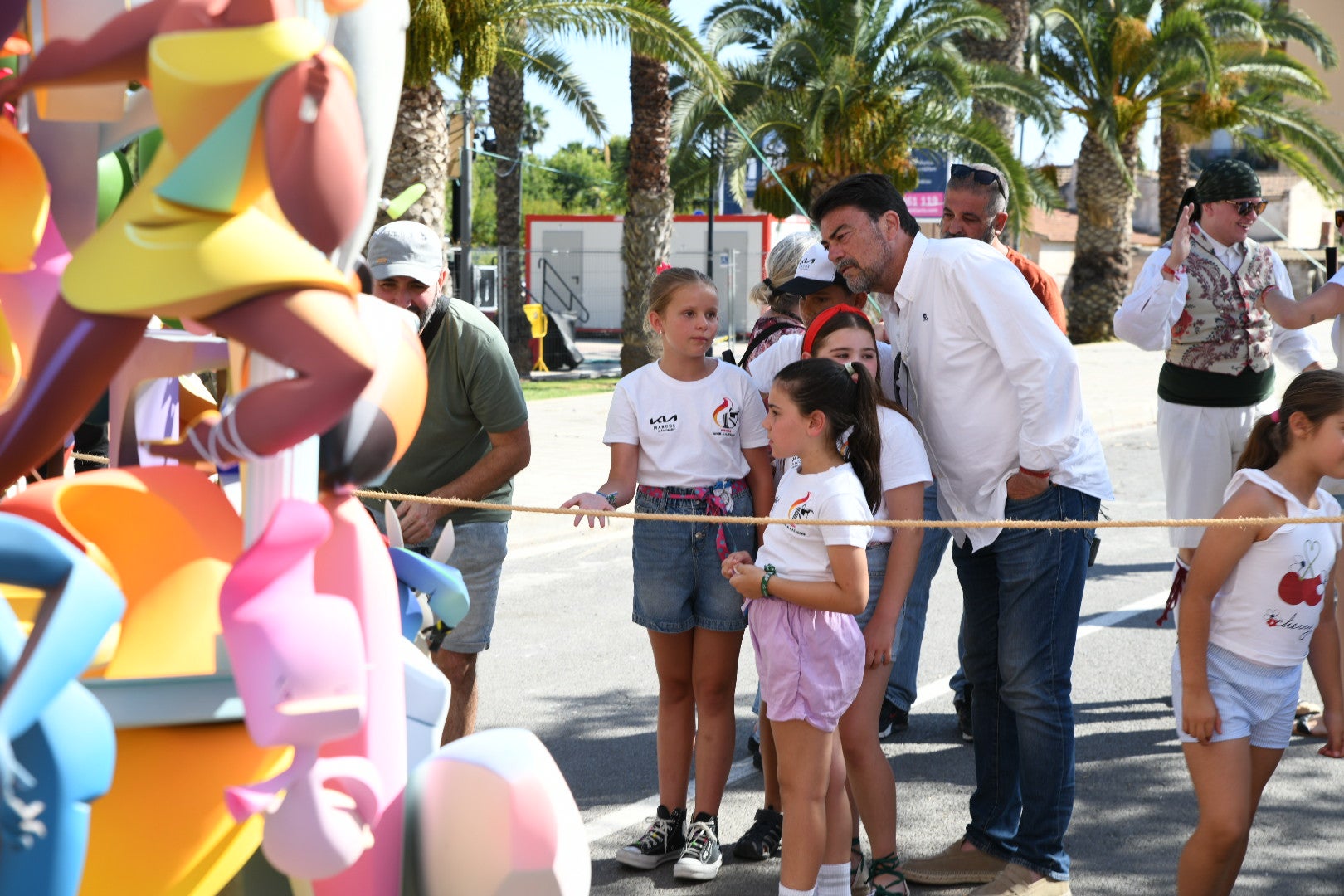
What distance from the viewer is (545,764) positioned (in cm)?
218

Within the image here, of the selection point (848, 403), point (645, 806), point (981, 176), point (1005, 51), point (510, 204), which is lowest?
point (645, 806)

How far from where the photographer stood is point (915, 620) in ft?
17.0

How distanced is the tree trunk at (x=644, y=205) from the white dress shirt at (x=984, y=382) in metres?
14.3

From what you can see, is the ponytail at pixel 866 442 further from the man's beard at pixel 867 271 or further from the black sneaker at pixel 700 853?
the black sneaker at pixel 700 853

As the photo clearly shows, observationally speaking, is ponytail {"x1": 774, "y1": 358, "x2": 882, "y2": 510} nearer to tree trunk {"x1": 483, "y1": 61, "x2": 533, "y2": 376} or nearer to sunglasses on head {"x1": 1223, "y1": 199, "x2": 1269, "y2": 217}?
sunglasses on head {"x1": 1223, "y1": 199, "x2": 1269, "y2": 217}

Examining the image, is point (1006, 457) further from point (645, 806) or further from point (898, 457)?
point (645, 806)

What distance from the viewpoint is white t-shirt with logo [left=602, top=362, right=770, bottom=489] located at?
168 inches

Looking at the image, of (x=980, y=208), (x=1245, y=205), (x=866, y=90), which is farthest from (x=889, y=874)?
(x=866, y=90)

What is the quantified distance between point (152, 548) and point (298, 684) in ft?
1.33

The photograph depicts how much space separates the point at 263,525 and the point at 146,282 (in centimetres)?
40

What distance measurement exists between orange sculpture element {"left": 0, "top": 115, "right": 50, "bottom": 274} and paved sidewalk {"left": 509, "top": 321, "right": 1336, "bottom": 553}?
7008 millimetres

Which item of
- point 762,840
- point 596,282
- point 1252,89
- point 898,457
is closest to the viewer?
point 898,457

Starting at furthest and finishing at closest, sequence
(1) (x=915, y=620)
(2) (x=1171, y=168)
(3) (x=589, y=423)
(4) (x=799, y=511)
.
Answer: (2) (x=1171, y=168) < (3) (x=589, y=423) < (1) (x=915, y=620) < (4) (x=799, y=511)

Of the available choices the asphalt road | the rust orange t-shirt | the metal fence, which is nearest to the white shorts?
the rust orange t-shirt
